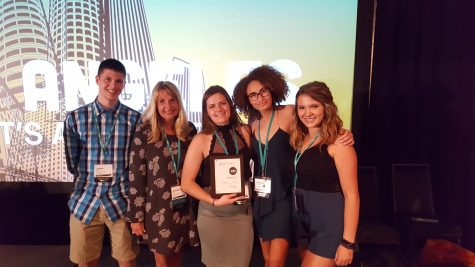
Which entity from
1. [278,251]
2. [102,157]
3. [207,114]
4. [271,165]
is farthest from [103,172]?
[278,251]

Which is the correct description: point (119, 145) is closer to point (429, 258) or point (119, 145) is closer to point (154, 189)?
point (154, 189)

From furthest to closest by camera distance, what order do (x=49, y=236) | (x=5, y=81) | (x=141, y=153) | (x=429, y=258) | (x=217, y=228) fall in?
(x=49, y=236) → (x=5, y=81) → (x=429, y=258) → (x=141, y=153) → (x=217, y=228)

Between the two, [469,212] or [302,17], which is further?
[469,212]

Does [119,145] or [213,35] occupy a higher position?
[213,35]

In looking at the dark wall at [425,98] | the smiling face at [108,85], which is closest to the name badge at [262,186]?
the smiling face at [108,85]

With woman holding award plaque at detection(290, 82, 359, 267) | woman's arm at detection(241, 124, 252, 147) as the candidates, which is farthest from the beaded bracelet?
woman's arm at detection(241, 124, 252, 147)

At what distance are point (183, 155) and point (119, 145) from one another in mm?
478

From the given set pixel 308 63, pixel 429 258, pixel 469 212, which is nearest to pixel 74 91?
pixel 308 63

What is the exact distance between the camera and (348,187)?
1.55m

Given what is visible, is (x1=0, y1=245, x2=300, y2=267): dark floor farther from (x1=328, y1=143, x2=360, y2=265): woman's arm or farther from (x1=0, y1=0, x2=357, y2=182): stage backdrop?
(x1=328, y1=143, x2=360, y2=265): woman's arm

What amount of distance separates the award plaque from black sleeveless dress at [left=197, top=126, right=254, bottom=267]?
0.10 m

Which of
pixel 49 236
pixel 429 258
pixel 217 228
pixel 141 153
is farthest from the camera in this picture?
pixel 49 236

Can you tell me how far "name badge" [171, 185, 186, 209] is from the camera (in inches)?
71.4

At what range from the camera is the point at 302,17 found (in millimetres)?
3008
